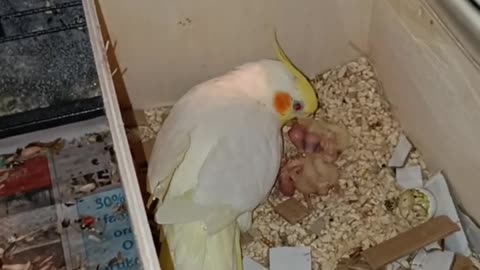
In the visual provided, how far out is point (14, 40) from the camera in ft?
3.73

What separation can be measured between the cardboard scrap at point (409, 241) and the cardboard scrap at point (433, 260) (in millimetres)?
16

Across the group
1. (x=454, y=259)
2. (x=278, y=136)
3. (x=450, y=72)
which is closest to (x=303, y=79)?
(x=278, y=136)

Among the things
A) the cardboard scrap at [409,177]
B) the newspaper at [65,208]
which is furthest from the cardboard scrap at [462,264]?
the newspaper at [65,208]

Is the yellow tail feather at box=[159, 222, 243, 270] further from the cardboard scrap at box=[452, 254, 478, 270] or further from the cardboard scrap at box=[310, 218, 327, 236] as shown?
the cardboard scrap at box=[452, 254, 478, 270]

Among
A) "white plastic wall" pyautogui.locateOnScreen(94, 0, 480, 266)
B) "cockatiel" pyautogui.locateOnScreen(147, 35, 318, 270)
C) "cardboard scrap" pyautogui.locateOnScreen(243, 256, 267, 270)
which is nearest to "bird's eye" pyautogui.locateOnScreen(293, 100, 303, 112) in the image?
"cockatiel" pyautogui.locateOnScreen(147, 35, 318, 270)

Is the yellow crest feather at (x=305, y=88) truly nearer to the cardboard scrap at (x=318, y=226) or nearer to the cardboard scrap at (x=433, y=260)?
the cardboard scrap at (x=318, y=226)

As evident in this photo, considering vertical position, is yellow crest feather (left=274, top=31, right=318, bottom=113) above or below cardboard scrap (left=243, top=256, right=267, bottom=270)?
above

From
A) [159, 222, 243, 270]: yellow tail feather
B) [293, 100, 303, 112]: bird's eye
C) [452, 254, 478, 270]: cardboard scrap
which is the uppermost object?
[293, 100, 303, 112]: bird's eye

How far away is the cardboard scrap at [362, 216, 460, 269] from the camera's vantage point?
1109mm

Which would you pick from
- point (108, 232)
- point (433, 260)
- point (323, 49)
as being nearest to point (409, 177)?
point (433, 260)

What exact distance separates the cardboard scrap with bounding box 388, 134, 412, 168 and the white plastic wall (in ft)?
0.05

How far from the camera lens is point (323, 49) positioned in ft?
4.42

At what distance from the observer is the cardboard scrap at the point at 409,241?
1109 millimetres

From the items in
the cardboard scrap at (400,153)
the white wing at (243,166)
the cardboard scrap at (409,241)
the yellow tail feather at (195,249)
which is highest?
the white wing at (243,166)
